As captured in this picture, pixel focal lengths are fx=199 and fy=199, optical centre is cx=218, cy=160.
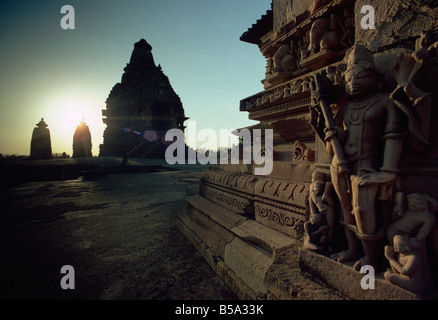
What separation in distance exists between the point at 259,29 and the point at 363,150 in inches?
157

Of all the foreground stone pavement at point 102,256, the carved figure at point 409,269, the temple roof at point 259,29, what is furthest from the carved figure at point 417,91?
the temple roof at point 259,29

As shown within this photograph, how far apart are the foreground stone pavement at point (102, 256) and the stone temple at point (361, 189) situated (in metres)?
0.36

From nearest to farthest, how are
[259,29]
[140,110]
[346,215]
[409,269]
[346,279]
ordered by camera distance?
[409,269], [346,279], [346,215], [259,29], [140,110]

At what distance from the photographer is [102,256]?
2.11m

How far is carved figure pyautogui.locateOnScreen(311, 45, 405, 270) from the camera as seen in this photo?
1113 mm

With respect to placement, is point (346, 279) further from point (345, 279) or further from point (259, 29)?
point (259, 29)

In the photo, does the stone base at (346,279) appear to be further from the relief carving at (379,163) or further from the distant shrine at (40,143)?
the distant shrine at (40,143)

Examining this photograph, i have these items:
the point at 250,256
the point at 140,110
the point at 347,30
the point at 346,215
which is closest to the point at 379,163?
the point at 346,215

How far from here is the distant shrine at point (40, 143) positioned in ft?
73.7

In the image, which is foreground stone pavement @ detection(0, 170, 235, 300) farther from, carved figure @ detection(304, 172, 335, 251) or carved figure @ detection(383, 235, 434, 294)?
carved figure @ detection(383, 235, 434, 294)

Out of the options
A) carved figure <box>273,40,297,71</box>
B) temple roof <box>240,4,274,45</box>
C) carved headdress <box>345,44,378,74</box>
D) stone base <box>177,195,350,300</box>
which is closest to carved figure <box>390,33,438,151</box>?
carved headdress <box>345,44,378,74</box>

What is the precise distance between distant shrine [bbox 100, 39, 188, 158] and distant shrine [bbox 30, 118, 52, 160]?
17.8 feet
